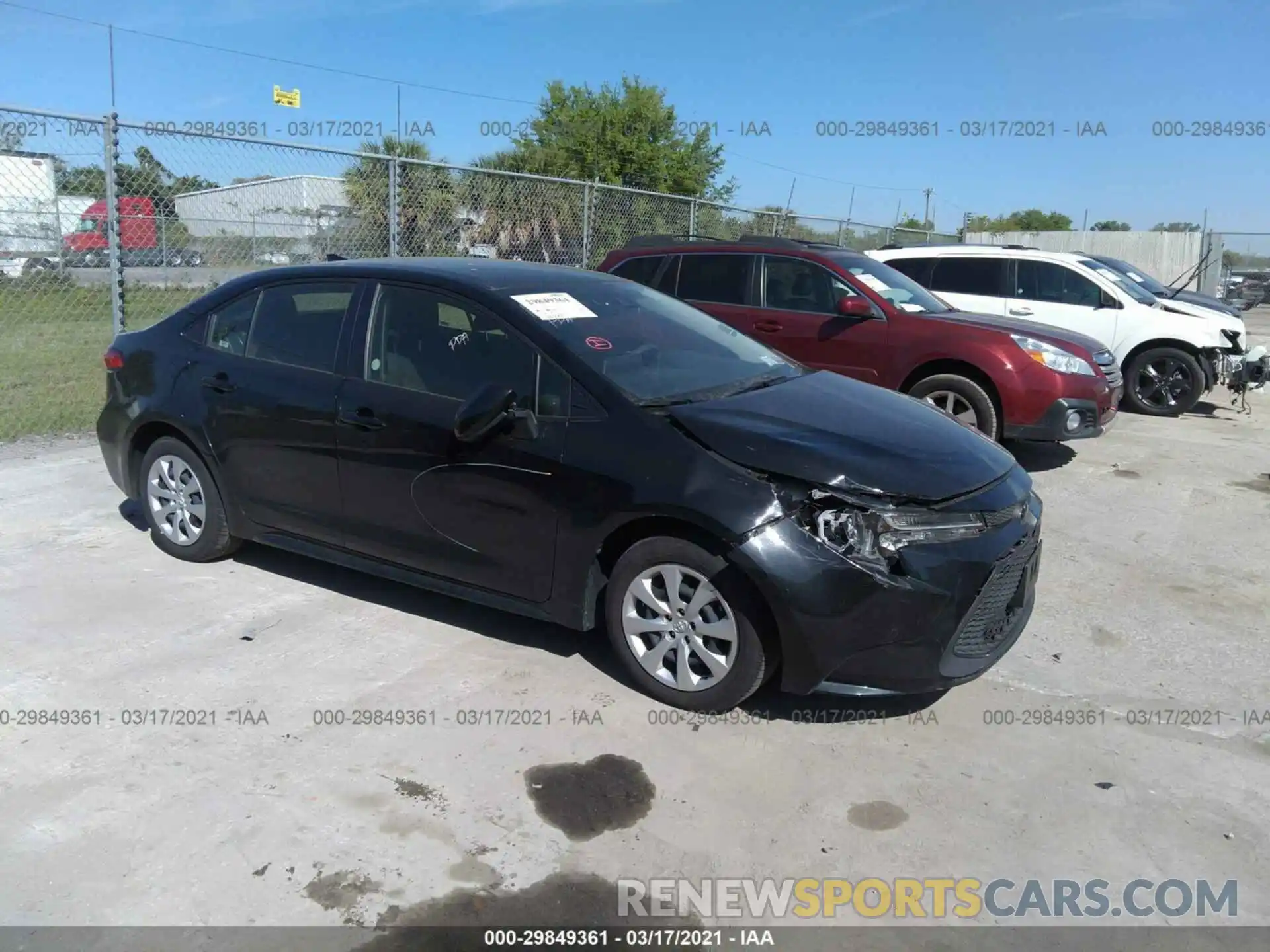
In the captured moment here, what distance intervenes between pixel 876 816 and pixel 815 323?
18.3ft

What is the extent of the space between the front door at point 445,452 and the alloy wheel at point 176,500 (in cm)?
114

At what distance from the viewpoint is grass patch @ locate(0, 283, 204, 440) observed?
27.9 feet

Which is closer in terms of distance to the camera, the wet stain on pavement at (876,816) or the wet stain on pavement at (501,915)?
the wet stain on pavement at (501,915)

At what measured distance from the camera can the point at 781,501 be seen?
3.54m

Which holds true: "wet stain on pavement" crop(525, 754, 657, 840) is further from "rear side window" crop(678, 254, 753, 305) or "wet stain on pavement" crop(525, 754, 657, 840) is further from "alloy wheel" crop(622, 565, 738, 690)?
"rear side window" crop(678, 254, 753, 305)

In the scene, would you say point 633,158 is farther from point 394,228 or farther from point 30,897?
point 30,897

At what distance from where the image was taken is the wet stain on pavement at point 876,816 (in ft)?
10.5

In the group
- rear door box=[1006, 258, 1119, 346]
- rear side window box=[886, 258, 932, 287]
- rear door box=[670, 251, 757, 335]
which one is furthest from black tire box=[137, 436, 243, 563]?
rear door box=[1006, 258, 1119, 346]

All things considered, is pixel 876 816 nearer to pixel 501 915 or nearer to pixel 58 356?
pixel 501 915

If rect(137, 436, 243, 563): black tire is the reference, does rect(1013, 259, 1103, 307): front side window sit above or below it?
above

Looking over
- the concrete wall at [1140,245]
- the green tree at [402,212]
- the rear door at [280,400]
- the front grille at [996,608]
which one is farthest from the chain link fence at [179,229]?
the concrete wall at [1140,245]

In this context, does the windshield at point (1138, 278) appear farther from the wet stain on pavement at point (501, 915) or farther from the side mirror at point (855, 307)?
the wet stain on pavement at point (501, 915)

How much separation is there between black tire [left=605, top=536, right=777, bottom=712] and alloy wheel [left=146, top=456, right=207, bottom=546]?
98.8 inches

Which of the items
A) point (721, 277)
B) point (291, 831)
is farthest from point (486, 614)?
point (721, 277)
